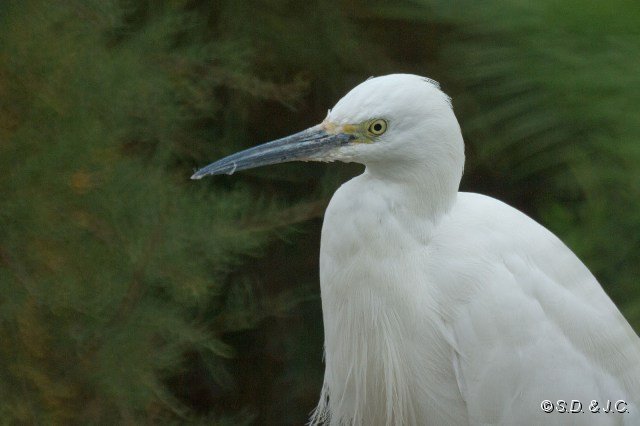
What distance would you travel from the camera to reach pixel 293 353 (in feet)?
7.48

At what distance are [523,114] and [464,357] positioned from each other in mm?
759

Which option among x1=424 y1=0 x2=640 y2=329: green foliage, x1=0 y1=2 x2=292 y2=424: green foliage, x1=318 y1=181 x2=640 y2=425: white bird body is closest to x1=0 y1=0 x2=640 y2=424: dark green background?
x1=0 y1=2 x2=292 y2=424: green foliage

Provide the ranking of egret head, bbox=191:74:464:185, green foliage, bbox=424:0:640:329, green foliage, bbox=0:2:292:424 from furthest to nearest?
green foliage, bbox=0:2:292:424, egret head, bbox=191:74:464:185, green foliage, bbox=424:0:640:329

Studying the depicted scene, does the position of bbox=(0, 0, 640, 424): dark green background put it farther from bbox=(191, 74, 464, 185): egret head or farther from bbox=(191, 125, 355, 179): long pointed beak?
bbox=(191, 125, 355, 179): long pointed beak

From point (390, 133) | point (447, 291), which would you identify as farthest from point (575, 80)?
point (447, 291)

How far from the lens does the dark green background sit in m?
1.55

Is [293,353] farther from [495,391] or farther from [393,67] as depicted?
[495,391]

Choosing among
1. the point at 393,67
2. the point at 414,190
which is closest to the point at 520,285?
the point at 414,190

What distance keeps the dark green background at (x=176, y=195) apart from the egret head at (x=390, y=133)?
0.08 m

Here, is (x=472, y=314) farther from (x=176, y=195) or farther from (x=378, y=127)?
(x=176, y=195)

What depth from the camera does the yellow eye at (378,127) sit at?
1155 mm

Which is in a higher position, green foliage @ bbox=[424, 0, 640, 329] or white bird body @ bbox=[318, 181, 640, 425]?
green foliage @ bbox=[424, 0, 640, 329]

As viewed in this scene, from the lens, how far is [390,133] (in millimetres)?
1164

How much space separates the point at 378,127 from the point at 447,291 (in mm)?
292
